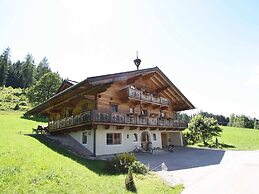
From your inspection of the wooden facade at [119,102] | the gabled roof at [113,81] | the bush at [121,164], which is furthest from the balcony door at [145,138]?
the bush at [121,164]

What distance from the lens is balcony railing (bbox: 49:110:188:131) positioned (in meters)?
19.9

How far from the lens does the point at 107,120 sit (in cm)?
2066

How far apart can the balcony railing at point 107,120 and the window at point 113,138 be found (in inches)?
73.5

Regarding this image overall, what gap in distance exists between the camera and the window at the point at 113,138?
22422 millimetres

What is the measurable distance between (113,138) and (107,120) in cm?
308

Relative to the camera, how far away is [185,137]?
4003 centimetres

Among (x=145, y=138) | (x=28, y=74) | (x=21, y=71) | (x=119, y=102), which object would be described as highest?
(x=21, y=71)

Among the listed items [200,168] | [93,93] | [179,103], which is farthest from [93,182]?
[179,103]

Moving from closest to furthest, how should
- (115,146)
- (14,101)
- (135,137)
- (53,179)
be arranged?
(53,179), (115,146), (135,137), (14,101)

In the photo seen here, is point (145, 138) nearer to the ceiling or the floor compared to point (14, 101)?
nearer to the floor

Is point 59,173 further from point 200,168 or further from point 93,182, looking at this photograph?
point 200,168

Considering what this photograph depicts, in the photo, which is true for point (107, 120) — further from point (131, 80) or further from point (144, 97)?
point (131, 80)

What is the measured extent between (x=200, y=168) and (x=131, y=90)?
36.2 feet

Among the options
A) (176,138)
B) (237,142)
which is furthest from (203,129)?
(237,142)
